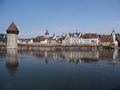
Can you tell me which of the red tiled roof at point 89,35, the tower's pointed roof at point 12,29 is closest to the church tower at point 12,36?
the tower's pointed roof at point 12,29

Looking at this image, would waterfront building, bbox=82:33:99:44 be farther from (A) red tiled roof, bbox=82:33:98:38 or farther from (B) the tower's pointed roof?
(B) the tower's pointed roof

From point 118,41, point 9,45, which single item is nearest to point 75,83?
point 9,45

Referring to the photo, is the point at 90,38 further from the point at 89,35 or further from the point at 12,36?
the point at 12,36

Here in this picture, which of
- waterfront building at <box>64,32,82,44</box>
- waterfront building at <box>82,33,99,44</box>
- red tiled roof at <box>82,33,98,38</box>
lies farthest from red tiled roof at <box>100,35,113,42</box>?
waterfront building at <box>64,32,82,44</box>

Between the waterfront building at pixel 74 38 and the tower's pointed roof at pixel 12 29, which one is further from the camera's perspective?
the waterfront building at pixel 74 38

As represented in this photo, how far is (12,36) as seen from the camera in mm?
50656

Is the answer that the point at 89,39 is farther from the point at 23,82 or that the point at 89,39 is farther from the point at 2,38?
the point at 23,82

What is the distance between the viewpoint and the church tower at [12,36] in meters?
50.2

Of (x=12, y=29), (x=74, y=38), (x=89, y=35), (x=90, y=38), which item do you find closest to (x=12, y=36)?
(x=12, y=29)

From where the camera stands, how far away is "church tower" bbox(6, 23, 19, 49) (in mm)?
50219

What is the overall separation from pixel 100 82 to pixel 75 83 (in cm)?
165

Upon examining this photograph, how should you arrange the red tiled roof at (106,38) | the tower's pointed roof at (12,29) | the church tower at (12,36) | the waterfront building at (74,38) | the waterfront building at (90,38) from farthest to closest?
the waterfront building at (74,38), the waterfront building at (90,38), the red tiled roof at (106,38), the tower's pointed roof at (12,29), the church tower at (12,36)

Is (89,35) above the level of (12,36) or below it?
above

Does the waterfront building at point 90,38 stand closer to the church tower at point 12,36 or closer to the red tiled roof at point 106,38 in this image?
the red tiled roof at point 106,38
